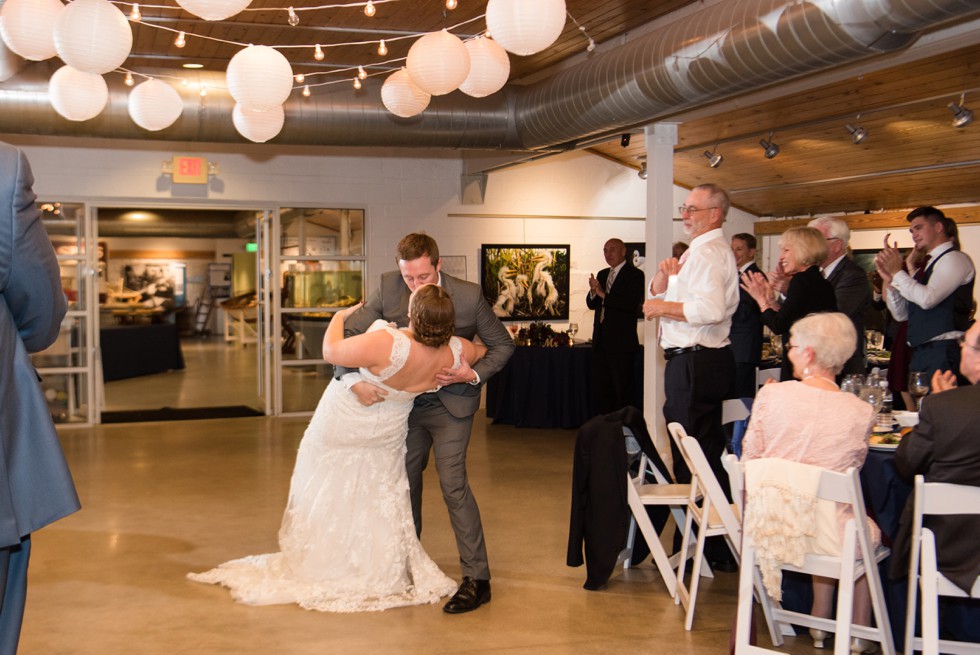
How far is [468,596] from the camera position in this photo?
13.6ft

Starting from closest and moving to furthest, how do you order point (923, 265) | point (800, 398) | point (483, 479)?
point (800, 398)
point (923, 265)
point (483, 479)

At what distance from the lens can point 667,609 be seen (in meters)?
4.18

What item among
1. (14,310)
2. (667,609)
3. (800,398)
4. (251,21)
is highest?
(251,21)

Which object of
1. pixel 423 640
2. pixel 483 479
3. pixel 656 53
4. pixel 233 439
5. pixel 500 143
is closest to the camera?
pixel 423 640

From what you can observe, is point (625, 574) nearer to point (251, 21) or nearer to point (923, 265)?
point (923, 265)

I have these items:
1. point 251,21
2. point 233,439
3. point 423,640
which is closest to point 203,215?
point 233,439

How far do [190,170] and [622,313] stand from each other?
453 centimetres

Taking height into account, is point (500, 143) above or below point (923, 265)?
above

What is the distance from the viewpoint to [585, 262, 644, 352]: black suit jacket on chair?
8320 mm

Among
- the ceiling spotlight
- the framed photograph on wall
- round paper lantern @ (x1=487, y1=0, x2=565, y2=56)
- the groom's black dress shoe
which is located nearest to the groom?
Answer: the groom's black dress shoe

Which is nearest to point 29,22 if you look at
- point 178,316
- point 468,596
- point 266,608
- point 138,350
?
point 266,608

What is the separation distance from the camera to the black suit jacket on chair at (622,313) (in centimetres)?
832

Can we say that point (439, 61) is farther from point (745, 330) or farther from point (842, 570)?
point (842, 570)

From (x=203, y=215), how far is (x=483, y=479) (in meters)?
13.7
